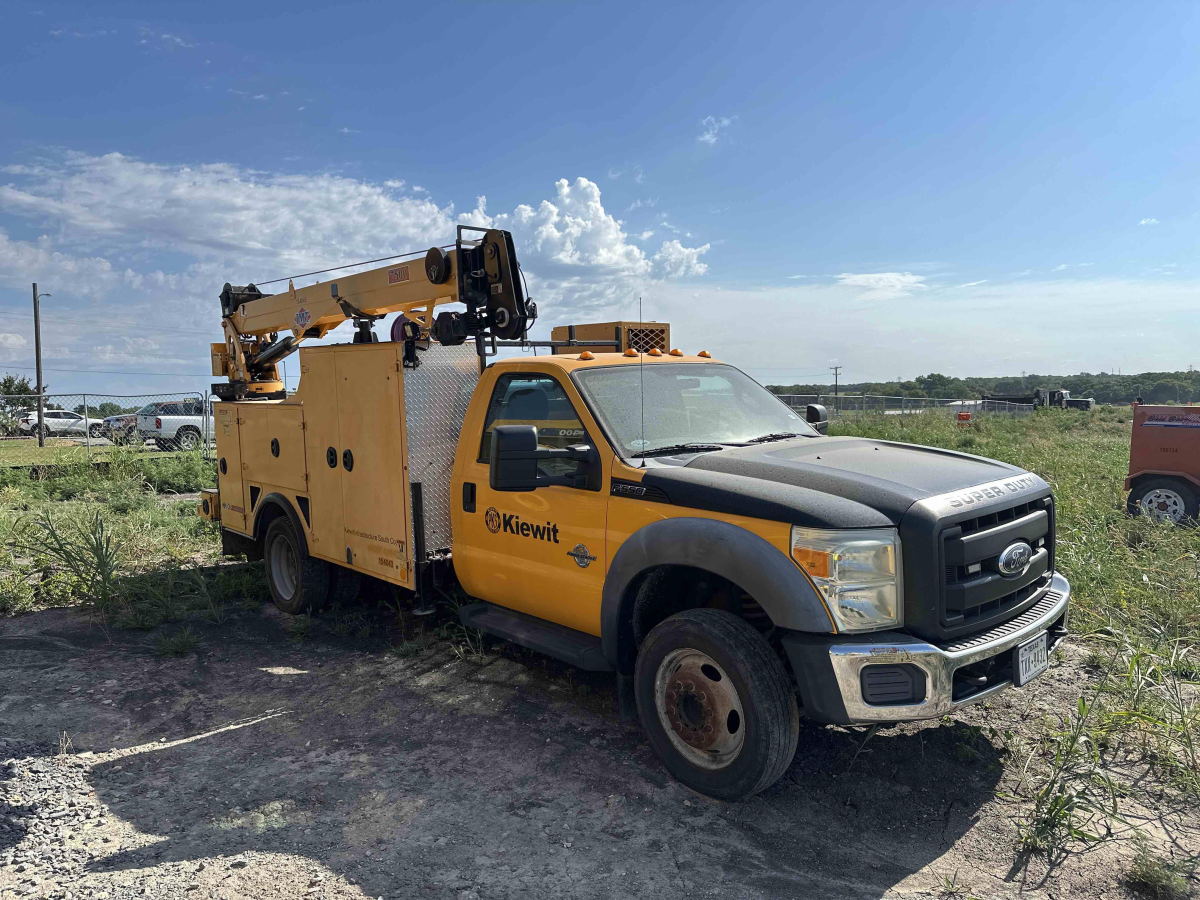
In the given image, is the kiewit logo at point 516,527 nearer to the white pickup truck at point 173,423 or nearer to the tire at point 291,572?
the tire at point 291,572

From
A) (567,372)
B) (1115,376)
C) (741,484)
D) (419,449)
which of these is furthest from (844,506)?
(1115,376)

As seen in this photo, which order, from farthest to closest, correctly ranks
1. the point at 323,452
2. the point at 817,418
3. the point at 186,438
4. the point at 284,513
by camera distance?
the point at 186,438
the point at 284,513
the point at 323,452
the point at 817,418

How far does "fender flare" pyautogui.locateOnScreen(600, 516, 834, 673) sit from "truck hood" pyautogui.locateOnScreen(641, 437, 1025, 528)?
0.13 m

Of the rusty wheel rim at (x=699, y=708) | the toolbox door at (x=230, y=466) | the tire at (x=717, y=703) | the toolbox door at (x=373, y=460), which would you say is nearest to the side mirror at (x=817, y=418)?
the tire at (x=717, y=703)

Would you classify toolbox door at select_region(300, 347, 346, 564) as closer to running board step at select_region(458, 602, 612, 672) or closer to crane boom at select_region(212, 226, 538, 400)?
crane boom at select_region(212, 226, 538, 400)

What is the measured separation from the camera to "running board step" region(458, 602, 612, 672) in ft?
13.9

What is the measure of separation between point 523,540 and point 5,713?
3.21 m

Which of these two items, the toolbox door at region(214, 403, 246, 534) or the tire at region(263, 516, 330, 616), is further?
the toolbox door at region(214, 403, 246, 534)

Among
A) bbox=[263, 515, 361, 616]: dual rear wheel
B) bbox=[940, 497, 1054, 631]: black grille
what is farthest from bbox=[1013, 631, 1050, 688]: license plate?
bbox=[263, 515, 361, 616]: dual rear wheel

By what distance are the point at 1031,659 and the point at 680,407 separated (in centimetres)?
217

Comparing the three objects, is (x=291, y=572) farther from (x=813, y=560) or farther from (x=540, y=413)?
(x=813, y=560)

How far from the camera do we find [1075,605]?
6098 mm

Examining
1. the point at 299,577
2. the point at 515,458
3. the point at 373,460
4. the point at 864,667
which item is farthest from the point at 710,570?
the point at 299,577

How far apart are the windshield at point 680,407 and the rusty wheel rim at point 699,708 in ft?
3.67
